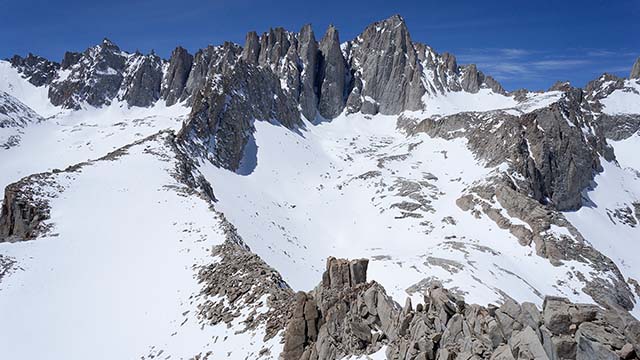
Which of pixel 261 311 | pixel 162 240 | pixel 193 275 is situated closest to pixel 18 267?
pixel 162 240

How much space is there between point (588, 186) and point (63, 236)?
10850cm

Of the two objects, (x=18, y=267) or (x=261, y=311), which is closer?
(x=261, y=311)

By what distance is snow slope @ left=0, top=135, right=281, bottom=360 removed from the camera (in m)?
21.0

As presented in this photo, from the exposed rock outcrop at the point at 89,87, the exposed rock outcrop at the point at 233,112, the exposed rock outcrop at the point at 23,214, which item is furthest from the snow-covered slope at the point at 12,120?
the exposed rock outcrop at the point at 23,214

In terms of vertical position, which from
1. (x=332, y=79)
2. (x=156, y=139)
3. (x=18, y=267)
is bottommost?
(x=18, y=267)

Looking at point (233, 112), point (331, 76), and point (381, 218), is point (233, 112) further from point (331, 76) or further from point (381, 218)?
point (331, 76)

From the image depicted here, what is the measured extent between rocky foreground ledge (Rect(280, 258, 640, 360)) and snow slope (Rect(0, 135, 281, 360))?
2177mm

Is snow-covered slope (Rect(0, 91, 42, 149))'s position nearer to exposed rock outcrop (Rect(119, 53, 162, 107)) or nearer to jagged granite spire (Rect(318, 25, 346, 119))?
exposed rock outcrop (Rect(119, 53, 162, 107))

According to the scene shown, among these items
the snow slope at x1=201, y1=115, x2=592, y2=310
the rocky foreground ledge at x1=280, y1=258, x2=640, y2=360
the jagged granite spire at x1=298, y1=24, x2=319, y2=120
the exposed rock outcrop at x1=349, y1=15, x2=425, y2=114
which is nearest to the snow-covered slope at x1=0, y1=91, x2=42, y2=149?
the snow slope at x1=201, y1=115, x2=592, y2=310

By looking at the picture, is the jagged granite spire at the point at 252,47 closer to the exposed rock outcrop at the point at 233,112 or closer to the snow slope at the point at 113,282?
the exposed rock outcrop at the point at 233,112

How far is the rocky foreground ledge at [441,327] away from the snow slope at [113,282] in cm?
218

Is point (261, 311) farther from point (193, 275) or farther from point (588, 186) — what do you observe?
point (588, 186)

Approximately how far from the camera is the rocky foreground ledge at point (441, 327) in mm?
9656

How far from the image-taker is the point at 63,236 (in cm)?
3278
